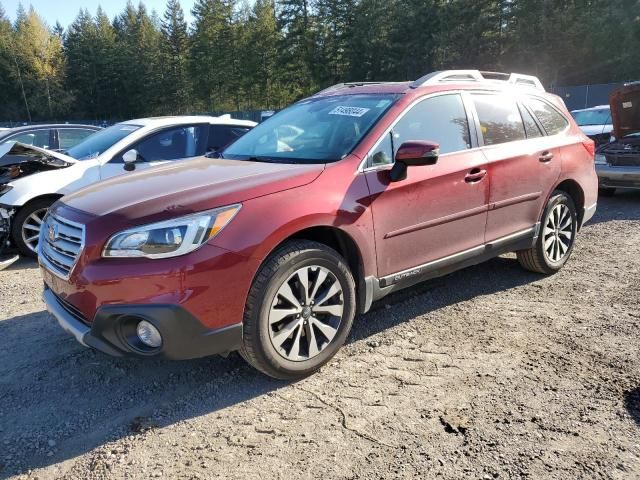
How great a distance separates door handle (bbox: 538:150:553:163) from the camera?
4602 mm

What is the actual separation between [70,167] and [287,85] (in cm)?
5900

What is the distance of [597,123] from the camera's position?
500 inches

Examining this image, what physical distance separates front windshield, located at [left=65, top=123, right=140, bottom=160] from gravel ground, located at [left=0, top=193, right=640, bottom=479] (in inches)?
116

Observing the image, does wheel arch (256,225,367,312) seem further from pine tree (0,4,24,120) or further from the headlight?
pine tree (0,4,24,120)

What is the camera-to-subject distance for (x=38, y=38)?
7588 cm

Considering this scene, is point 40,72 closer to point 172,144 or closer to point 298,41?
point 298,41

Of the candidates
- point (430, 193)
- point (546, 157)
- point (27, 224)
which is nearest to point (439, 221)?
point (430, 193)

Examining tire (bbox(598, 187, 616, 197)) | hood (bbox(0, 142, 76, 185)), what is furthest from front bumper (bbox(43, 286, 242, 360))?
tire (bbox(598, 187, 616, 197))

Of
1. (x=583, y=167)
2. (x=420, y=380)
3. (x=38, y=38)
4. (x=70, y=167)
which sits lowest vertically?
(x=420, y=380)

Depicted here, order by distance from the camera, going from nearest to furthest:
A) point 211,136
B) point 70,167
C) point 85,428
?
1. point 85,428
2. point 70,167
3. point 211,136

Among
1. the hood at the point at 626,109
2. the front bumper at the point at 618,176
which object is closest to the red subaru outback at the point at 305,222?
the front bumper at the point at 618,176

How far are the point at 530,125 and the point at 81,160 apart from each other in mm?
5204

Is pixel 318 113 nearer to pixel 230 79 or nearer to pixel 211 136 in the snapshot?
pixel 211 136

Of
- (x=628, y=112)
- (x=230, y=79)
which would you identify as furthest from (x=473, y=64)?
(x=628, y=112)
